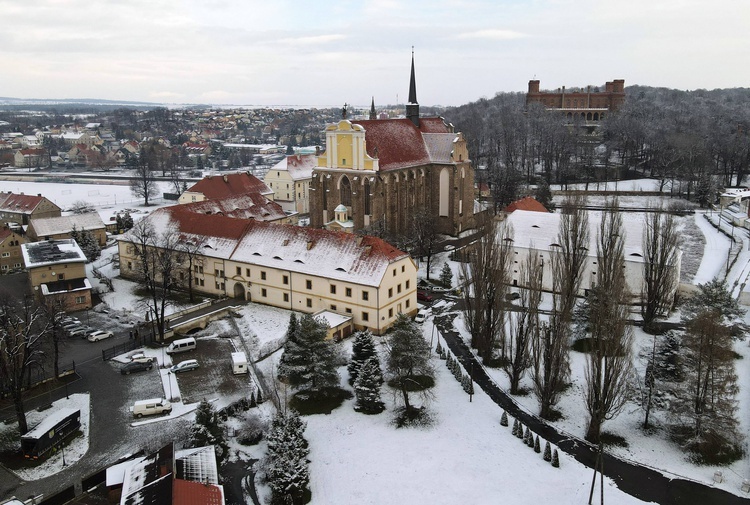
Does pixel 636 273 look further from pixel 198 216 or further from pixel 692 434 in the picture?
pixel 198 216

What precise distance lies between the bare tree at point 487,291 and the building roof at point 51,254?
32748mm

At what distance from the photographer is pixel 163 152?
489 ft

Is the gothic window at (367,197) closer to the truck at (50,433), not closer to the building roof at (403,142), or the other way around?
the building roof at (403,142)

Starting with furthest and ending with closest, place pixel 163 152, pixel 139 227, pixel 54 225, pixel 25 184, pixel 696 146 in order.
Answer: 1. pixel 163 152
2. pixel 25 184
3. pixel 696 146
4. pixel 54 225
5. pixel 139 227

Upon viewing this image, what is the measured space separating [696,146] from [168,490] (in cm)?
9954

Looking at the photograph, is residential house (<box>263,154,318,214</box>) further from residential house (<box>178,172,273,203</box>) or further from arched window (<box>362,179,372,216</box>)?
arched window (<box>362,179,372,216</box>)

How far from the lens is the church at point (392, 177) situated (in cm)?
6075

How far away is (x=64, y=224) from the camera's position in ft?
204

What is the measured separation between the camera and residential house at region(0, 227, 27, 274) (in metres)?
56.8

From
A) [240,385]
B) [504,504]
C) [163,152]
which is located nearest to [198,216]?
[240,385]

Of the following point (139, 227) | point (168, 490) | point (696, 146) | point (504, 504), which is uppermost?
point (696, 146)

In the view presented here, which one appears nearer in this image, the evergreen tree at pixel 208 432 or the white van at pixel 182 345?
the evergreen tree at pixel 208 432

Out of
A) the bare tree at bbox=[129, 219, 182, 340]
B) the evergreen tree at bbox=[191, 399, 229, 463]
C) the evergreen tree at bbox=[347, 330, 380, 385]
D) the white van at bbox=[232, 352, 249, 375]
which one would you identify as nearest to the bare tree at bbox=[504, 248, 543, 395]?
the evergreen tree at bbox=[347, 330, 380, 385]

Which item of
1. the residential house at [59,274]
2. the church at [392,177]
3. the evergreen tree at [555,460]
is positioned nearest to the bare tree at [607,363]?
the evergreen tree at [555,460]
